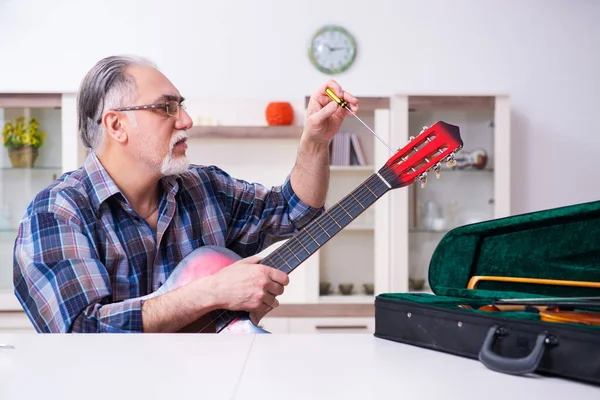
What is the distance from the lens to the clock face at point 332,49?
168 inches

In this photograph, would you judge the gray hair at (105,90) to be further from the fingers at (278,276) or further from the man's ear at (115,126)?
the fingers at (278,276)

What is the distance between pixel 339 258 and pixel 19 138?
6.70 ft

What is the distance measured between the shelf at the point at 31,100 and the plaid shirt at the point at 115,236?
200 centimetres

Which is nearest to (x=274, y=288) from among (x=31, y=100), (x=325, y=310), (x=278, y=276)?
Answer: (x=278, y=276)

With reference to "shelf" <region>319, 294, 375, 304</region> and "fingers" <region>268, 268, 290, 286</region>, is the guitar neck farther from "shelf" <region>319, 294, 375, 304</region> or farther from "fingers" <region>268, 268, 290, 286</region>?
"shelf" <region>319, 294, 375, 304</region>

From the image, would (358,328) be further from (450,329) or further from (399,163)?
(450,329)

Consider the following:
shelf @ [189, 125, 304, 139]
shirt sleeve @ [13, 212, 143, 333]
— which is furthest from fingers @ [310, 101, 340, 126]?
shelf @ [189, 125, 304, 139]

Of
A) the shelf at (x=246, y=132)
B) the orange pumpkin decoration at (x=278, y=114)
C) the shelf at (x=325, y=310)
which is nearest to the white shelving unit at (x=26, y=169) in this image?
the shelf at (x=246, y=132)

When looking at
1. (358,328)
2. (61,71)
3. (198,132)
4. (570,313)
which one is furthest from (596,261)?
(61,71)

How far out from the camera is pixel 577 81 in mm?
4426

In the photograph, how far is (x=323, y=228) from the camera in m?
1.75

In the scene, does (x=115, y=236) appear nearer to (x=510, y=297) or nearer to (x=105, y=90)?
(x=105, y=90)

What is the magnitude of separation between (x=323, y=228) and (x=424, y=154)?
32cm

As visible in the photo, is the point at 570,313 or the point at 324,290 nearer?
the point at 570,313
